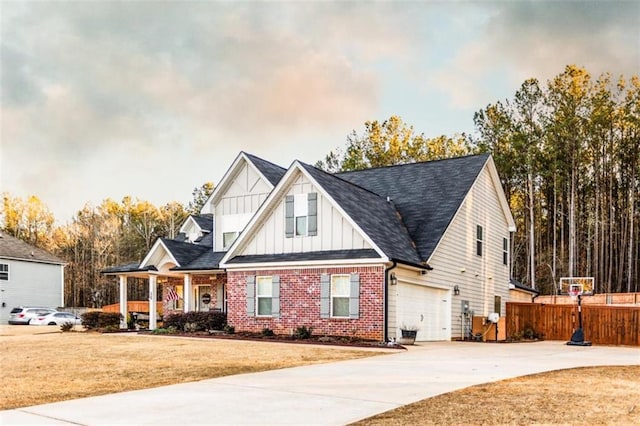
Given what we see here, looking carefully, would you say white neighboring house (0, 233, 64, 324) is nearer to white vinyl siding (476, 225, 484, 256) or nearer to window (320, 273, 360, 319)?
window (320, 273, 360, 319)

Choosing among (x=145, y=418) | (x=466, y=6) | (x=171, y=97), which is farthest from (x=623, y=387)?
(x=171, y=97)

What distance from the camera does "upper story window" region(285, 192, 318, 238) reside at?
20.8 metres

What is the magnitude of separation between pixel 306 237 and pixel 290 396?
12714mm

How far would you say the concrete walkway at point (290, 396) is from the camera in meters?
6.99

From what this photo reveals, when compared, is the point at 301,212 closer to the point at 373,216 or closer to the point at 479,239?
the point at 373,216

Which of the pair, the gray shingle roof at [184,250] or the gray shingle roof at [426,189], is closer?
the gray shingle roof at [426,189]

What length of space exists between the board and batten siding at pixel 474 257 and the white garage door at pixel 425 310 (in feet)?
1.16

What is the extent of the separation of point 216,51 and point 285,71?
2877 mm

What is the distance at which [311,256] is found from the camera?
66.8 feet

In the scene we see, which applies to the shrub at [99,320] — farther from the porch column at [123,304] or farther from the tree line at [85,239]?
the tree line at [85,239]

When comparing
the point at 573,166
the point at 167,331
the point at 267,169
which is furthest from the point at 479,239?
the point at 573,166

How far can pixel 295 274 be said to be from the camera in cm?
2070

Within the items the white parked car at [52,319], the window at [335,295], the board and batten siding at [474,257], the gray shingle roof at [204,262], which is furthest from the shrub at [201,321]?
the white parked car at [52,319]

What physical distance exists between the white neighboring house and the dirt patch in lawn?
122 feet
